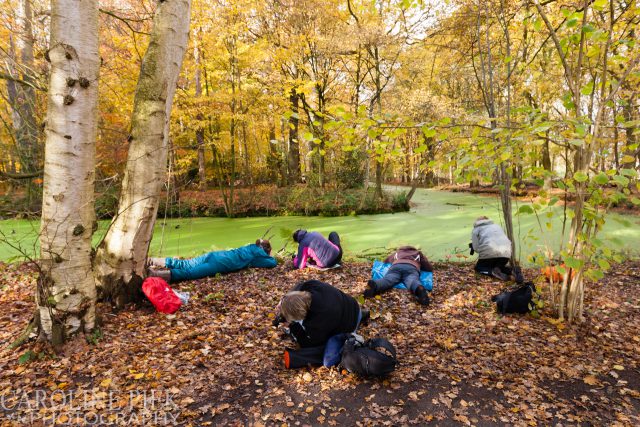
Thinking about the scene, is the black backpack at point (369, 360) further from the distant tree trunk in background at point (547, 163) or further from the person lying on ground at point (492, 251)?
the person lying on ground at point (492, 251)

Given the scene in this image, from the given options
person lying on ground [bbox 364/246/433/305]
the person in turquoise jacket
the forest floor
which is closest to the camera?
the forest floor

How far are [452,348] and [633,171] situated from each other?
2031mm

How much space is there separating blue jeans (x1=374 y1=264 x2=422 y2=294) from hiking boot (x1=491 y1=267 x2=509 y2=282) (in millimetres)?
1260

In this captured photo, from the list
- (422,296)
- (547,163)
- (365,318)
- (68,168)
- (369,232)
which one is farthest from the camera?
(547,163)

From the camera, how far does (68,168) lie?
2730mm

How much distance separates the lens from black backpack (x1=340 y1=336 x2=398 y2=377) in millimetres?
2732

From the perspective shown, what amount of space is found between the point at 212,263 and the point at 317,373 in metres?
2.73

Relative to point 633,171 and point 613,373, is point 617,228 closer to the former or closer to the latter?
point 613,373

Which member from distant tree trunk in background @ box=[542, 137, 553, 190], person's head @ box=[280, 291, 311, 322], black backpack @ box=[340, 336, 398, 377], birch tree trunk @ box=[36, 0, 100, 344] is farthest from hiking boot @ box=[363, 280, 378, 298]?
birch tree trunk @ box=[36, 0, 100, 344]

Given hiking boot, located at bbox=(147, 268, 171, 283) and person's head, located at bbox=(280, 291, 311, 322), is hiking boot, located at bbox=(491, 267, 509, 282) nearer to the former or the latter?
person's head, located at bbox=(280, 291, 311, 322)

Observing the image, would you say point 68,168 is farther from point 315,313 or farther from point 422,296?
point 422,296

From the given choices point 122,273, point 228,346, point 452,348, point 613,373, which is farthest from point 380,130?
point 122,273

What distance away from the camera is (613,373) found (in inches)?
111

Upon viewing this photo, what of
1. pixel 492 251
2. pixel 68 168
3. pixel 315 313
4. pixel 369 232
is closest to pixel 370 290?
pixel 315 313
